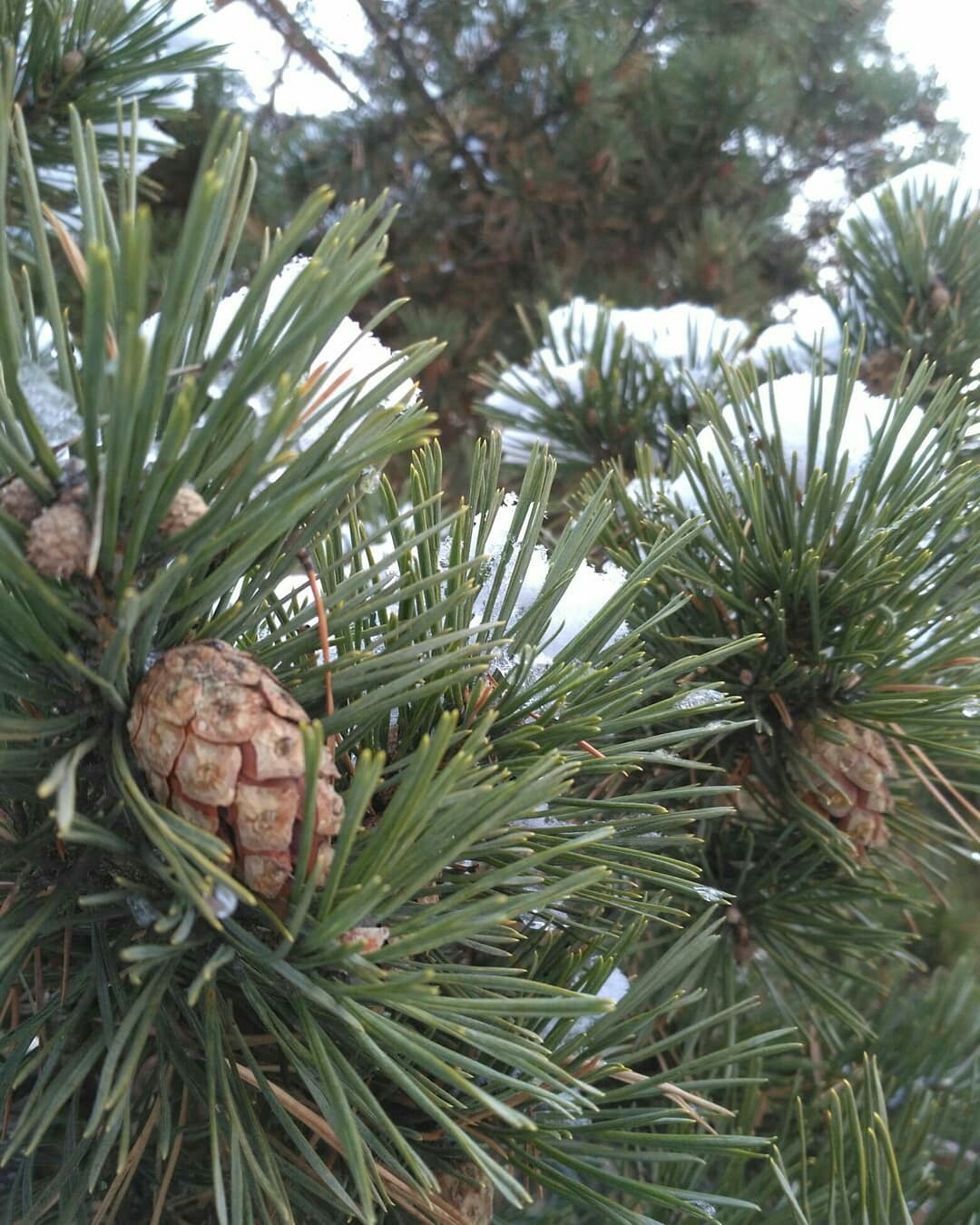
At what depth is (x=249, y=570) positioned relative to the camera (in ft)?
1.09

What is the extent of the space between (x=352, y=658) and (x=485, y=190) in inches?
46.5

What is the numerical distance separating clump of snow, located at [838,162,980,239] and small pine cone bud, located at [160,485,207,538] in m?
0.67

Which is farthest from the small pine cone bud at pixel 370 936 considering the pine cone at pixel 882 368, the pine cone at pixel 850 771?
the pine cone at pixel 882 368

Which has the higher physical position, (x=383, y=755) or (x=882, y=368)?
(x=882, y=368)

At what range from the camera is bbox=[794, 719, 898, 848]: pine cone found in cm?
50

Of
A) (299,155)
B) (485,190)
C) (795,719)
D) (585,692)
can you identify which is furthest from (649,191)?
(585,692)

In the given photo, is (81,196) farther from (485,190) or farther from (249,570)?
(485,190)

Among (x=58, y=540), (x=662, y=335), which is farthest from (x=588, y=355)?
(x=58, y=540)

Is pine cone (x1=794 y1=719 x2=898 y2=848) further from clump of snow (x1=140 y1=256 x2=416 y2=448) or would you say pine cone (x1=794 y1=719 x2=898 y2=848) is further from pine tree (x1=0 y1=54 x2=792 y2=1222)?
clump of snow (x1=140 y1=256 x2=416 y2=448)

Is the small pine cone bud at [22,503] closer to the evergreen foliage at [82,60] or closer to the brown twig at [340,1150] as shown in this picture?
the brown twig at [340,1150]

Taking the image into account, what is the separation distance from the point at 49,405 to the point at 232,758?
11cm

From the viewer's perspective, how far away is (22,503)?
27 cm

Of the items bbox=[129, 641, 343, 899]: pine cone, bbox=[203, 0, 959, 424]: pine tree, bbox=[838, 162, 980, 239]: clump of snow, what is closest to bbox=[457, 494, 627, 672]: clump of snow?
bbox=[129, 641, 343, 899]: pine cone

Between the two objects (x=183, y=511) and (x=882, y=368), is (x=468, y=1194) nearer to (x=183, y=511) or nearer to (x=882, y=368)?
(x=183, y=511)
